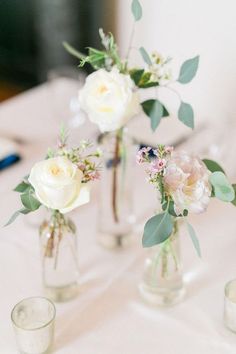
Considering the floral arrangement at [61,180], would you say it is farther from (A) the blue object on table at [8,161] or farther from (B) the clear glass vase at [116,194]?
(A) the blue object on table at [8,161]

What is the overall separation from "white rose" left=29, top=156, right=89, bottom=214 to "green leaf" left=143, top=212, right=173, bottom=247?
11 cm

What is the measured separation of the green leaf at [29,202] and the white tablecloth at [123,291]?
22 cm

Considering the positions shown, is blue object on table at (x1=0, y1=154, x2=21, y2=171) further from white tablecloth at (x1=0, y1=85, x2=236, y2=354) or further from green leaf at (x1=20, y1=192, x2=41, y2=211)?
green leaf at (x1=20, y1=192, x2=41, y2=211)

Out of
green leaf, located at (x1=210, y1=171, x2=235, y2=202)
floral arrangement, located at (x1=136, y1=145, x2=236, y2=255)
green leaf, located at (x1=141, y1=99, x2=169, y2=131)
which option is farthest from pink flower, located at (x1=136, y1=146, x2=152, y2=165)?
green leaf, located at (x1=141, y1=99, x2=169, y2=131)

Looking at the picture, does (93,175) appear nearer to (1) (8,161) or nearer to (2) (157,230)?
(2) (157,230)

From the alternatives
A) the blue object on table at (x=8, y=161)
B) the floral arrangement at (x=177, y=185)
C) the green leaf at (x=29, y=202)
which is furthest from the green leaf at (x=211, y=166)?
the blue object on table at (x=8, y=161)

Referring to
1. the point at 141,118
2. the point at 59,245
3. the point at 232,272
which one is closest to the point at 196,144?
the point at 141,118

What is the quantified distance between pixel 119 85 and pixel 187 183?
0.78ft

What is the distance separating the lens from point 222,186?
907 mm

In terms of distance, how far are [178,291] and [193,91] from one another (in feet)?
3.06

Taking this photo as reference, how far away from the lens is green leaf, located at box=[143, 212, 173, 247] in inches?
36.5

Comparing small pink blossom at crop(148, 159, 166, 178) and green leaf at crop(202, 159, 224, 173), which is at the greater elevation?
small pink blossom at crop(148, 159, 166, 178)

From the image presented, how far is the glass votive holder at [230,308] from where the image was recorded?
103cm

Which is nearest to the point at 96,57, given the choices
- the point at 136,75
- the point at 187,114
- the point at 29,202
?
the point at 136,75
